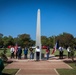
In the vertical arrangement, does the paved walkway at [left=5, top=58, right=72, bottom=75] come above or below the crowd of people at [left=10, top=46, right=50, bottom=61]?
below

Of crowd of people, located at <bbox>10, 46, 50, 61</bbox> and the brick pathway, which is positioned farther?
crowd of people, located at <bbox>10, 46, 50, 61</bbox>

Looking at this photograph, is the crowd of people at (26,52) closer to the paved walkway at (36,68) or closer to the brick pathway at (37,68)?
the paved walkway at (36,68)

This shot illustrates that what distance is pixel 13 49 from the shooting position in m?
31.8

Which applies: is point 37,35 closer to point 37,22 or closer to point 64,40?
point 37,22

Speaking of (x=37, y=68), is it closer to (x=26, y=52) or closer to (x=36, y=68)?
(x=36, y=68)

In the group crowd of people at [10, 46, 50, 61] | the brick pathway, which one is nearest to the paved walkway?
the brick pathway

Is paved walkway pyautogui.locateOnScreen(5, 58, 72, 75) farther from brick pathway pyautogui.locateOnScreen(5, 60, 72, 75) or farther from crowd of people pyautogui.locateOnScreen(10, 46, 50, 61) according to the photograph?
crowd of people pyautogui.locateOnScreen(10, 46, 50, 61)

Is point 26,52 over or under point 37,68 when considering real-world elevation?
over

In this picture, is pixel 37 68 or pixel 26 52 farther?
pixel 26 52

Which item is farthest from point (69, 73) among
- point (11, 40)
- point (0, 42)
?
point (11, 40)

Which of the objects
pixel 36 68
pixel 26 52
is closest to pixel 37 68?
pixel 36 68

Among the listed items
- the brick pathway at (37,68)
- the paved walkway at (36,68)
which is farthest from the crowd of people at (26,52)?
the brick pathway at (37,68)

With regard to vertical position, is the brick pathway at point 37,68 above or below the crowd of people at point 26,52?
below

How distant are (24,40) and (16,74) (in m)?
135
